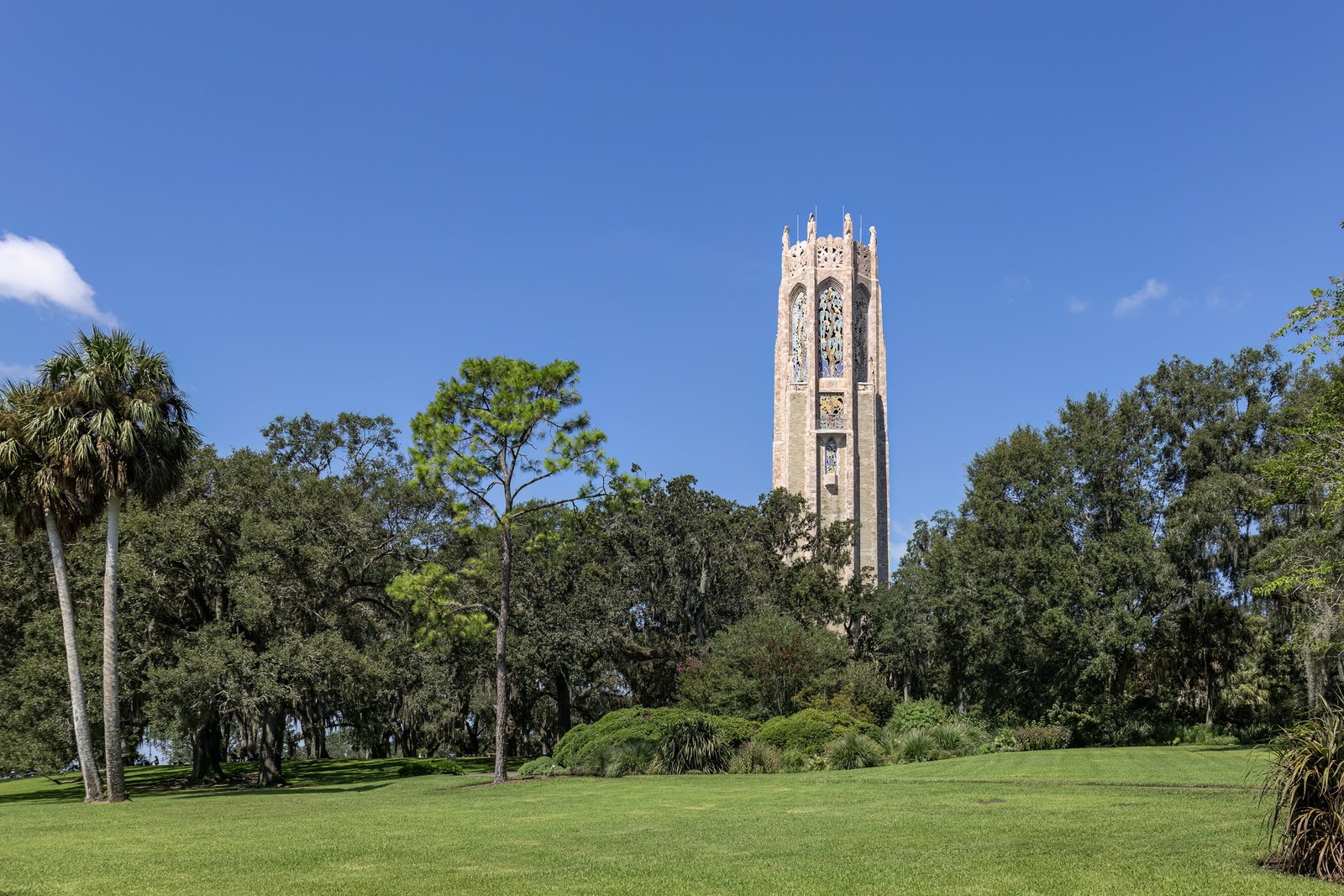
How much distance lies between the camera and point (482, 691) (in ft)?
136

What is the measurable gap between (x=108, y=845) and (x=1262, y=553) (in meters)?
27.3

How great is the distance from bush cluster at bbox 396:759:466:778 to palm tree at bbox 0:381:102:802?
9.57m

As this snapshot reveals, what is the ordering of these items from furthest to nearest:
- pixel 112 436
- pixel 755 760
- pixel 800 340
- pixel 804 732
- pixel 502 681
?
pixel 800 340 → pixel 804 732 → pixel 502 681 → pixel 755 760 → pixel 112 436

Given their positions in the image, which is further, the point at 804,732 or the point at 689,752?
the point at 804,732

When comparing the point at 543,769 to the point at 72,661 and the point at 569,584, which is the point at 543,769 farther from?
the point at 569,584

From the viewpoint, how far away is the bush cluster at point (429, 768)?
97.8ft

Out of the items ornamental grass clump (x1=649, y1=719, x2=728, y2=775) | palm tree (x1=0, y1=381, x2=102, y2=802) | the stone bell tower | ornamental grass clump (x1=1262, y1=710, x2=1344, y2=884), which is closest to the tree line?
palm tree (x1=0, y1=381, x2=102, y2=802)

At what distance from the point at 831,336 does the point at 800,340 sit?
7.11ft

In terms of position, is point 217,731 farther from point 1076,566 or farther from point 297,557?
point 1076,566

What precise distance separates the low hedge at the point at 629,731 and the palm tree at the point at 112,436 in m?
9.73

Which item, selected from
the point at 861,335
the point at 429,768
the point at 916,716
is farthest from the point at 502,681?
the point at 861,335

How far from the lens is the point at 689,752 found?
23.4 metres

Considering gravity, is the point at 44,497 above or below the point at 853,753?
above

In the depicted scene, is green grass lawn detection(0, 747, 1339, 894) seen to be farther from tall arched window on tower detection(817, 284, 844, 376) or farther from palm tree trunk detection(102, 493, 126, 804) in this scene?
tall arched window on tower detection(817, 284, 844, 376)
